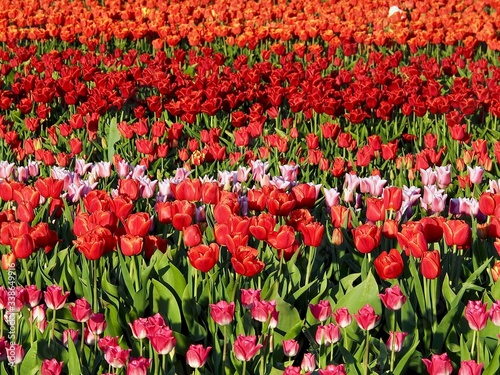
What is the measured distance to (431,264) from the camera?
9.71 ft

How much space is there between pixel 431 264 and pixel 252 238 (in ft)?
3.48

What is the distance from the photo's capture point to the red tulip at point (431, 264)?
9.70 ft

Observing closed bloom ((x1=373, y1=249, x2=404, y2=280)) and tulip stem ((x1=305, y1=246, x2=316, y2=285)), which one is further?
tulip stem ((x1=305, y1=246, x2=316, y2=285))

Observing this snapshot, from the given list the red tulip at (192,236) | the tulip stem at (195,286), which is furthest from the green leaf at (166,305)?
the red tulip at (192,236)

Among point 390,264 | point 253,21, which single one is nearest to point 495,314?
point 390,264

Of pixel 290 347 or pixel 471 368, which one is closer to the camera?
pixel 471 368

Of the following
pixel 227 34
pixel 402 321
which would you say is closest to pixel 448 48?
pixel 227 34

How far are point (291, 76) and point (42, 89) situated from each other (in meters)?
2.10

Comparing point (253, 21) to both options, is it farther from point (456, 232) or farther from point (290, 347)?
point (290, 347)

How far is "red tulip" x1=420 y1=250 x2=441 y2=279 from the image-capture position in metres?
2.96

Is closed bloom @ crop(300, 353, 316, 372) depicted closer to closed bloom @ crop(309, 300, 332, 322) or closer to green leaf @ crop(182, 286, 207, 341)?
closed bloom @ crop(309, 300, 332, 322)

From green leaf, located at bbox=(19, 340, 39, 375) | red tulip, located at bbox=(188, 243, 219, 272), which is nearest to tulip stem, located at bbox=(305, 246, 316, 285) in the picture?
red tulip, located at bbox=(188, 243, 219, 272)

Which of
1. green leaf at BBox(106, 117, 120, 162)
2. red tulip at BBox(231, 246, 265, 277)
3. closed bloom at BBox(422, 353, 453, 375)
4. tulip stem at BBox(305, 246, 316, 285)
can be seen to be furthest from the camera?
green leaf at BBox(106, 117, 120, 162)

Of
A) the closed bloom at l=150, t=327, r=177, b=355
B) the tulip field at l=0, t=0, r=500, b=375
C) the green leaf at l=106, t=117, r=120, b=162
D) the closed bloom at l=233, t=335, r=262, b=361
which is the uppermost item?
the closed bloom at l=150, t=327, r=177, b=355
